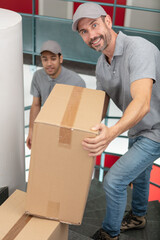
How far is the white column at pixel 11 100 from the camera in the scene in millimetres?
1747

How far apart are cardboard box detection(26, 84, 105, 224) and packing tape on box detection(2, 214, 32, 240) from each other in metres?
0.04

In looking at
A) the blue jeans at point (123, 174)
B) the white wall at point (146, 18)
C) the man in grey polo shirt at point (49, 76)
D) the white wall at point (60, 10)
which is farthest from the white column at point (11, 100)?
the white wall at point (60, 10)

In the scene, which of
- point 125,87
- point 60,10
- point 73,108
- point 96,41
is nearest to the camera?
point 73,108

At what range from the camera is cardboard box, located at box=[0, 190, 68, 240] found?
5.25ft

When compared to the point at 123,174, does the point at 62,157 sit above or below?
above

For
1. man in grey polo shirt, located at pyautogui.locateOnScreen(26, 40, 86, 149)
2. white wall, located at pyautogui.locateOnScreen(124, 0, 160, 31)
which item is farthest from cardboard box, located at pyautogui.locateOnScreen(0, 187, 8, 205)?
white wall, located at pyautogui.locateOnScreen(124, 0, 160, 31)

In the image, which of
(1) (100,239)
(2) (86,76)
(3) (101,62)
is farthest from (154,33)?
(1) (100,239)

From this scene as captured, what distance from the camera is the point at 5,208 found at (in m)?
1.77

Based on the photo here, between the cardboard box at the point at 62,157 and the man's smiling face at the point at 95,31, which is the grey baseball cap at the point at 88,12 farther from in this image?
the cardboard box at the point at 62,157

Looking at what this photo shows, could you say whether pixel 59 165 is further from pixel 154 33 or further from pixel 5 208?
pixel 154 33

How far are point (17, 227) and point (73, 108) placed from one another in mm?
619

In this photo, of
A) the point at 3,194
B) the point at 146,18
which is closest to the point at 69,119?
the point at 3,194

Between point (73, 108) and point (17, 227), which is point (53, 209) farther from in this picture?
point (73, 108)

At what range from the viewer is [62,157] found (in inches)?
60.3
